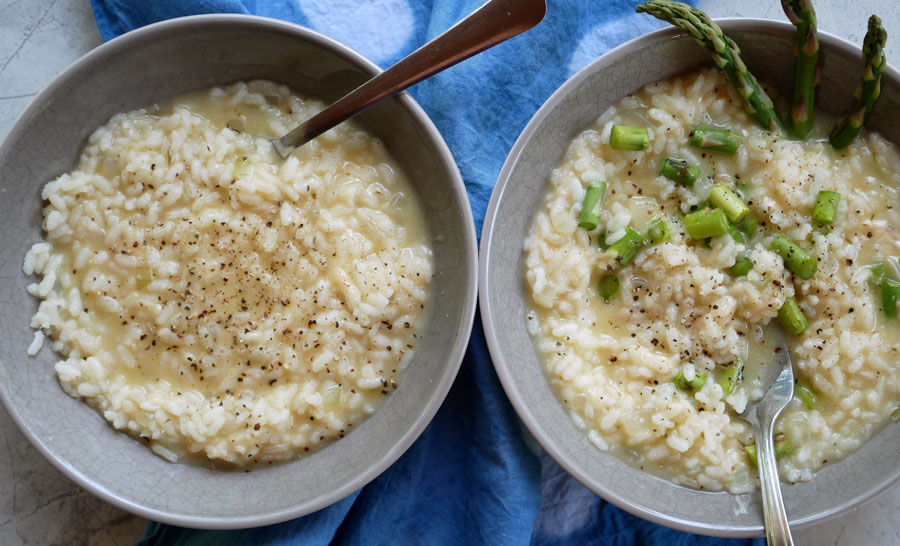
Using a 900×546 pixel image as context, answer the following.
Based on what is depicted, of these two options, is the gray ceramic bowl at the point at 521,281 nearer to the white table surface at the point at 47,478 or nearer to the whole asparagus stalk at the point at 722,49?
the whole asparagus stalk at the point at 722,49

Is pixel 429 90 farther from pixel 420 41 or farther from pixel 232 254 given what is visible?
pixel 232 254

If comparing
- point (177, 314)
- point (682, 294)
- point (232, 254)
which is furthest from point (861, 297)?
point (177, 314)

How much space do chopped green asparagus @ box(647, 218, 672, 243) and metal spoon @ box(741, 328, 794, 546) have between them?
0.59m

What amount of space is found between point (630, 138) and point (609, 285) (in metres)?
0.57

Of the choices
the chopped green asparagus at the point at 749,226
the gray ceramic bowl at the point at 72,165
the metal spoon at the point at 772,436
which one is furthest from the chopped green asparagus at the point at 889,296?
the gray ceramic bowl at the point at 72,165

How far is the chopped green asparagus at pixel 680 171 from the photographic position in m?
2.77

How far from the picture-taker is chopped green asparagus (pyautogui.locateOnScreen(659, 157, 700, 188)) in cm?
277

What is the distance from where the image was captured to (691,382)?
9.05 ft

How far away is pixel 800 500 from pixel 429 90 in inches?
87.9

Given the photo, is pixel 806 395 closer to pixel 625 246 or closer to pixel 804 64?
pixel 625 246

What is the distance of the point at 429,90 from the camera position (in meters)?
3.04

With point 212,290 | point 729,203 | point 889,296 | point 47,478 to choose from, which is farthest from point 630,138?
point 47,478

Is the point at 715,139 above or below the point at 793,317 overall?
above

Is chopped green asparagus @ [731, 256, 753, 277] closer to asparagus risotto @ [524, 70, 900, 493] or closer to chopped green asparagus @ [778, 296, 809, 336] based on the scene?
asparagus risotto @ [524, 70, 900, 493]
